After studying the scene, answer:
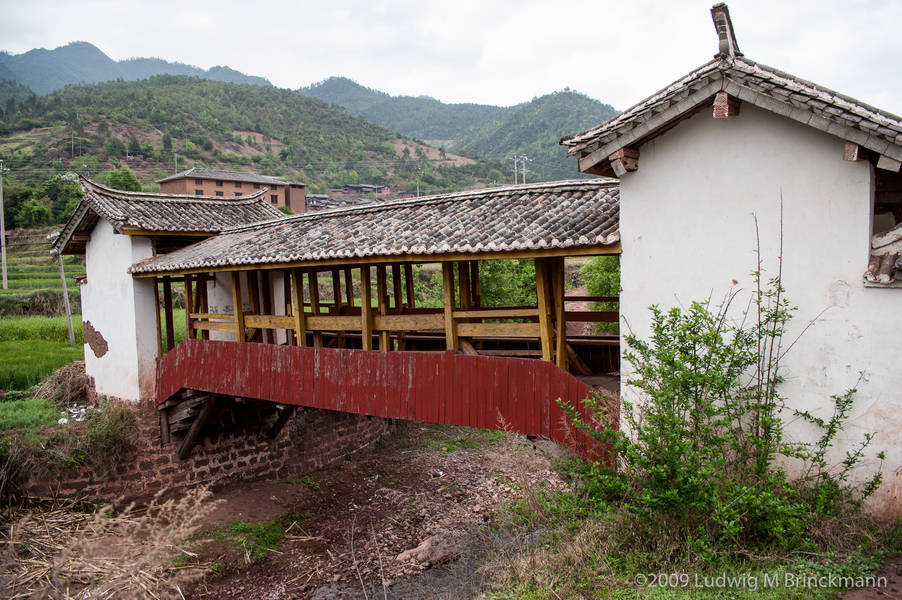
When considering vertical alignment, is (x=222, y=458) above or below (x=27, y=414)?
below

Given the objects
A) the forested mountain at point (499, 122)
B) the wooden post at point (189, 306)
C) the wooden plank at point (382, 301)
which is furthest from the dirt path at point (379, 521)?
the forested mountain at point (499, 122)

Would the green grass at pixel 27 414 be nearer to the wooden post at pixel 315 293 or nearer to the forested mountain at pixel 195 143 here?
the wooden post at pixel 315 293

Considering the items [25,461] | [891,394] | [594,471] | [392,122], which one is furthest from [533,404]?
[392,122]

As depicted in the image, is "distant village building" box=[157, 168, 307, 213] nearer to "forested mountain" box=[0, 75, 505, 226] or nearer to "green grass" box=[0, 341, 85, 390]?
"forested mountain" box=[0, 75, 505, 226]

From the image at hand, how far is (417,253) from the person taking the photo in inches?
265

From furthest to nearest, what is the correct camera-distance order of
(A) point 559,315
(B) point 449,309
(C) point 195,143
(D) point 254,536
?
1. (C) point 195,143
2. (D) point 254,536
3. (B) point 449,309
4. (A) point 559,315

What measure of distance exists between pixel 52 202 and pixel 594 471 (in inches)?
1483

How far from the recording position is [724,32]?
5.32 m

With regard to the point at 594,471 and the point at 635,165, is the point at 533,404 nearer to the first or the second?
the point at 594,471

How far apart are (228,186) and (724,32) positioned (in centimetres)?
4201

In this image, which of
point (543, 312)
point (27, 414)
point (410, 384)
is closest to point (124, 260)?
point (27, 414)

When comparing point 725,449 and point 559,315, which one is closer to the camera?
point 725,449

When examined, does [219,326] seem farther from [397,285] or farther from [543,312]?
[543,312]

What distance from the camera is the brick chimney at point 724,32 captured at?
5.28 metres
